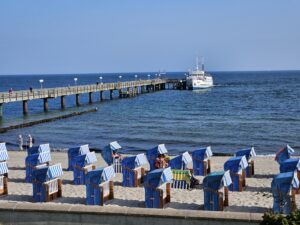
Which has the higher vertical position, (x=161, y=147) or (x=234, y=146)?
(x=161, y=147)

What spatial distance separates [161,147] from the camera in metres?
18.8

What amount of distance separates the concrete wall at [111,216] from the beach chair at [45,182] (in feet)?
12.7

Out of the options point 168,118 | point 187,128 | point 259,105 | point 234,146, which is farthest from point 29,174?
point 259,105

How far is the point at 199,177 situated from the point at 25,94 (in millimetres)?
34333

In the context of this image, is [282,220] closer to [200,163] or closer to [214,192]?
[214,192]

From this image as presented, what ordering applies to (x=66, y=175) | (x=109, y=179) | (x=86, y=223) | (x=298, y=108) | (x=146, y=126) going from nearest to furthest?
(x=86, y=223), (x=109, y=179), (x=66, y=175), (x=146, y=126), (x=298, y=108)

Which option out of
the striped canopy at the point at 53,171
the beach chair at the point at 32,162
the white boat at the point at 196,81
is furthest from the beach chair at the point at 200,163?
the white boat at the point at 196,81

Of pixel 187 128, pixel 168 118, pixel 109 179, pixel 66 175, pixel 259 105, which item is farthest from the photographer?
pixel 259 105

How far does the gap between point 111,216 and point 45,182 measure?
5.12m

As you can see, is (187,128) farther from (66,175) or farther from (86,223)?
(86,223)

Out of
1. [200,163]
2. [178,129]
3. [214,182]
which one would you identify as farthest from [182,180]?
[178,129]

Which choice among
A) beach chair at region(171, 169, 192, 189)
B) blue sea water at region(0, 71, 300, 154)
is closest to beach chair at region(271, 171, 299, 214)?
beach chair at region(171, 169, 192, 189)

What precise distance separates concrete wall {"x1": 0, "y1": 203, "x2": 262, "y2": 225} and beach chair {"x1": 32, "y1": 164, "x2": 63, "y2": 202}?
12.7ft

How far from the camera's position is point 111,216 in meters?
9.86
